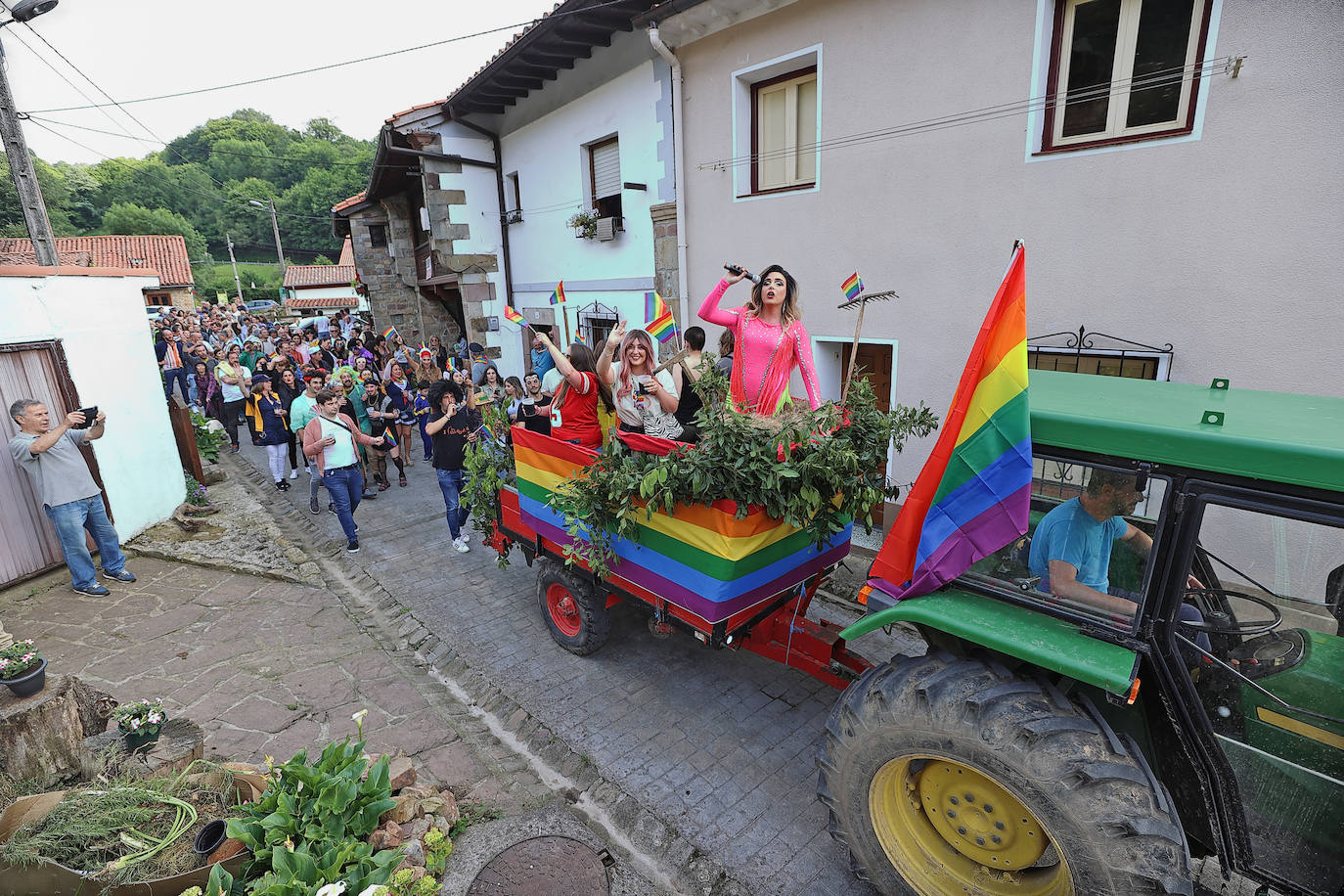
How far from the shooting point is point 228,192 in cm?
5569

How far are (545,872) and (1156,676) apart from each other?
2.64 metres

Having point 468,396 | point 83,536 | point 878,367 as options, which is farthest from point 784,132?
point 83,536

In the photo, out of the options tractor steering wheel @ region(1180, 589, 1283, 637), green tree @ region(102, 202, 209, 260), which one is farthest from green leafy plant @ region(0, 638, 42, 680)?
green tree @ region(102, 202, 209, 260)

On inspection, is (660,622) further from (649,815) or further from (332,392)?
(332,392)

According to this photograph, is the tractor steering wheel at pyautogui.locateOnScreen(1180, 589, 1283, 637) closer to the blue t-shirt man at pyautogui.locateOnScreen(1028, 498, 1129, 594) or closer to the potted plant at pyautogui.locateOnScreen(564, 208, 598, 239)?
the blue t-shirt man at pyautogui.locateOnScreen(1028, 498, 1129, 594)

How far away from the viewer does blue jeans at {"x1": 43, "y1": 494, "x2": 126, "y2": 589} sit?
545cm

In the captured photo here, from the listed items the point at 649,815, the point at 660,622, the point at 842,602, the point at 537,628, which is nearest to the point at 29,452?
the point at 537,628

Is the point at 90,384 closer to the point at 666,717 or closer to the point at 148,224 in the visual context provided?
the point at 666,717

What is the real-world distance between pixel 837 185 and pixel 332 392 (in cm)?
570

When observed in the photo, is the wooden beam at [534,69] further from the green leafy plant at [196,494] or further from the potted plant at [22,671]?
the potted plant at [22,671]

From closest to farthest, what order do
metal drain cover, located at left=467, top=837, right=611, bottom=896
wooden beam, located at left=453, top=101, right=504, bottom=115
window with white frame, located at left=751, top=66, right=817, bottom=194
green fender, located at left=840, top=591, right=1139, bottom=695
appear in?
green fender, located at left=840, top=591, right=1139, bottom=695 < metal drain cover, located at left=467, top=837, right=611, bottom=896 < window with white frame, located at left=751, top=66, right=817, bottom=194 < wooden beam, located at left=453, top=101, right=504, bottom=115

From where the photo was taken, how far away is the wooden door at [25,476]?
552 centimetres

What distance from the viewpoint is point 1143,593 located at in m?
2.06

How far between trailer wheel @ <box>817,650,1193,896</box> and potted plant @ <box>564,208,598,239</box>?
27.8 ft
